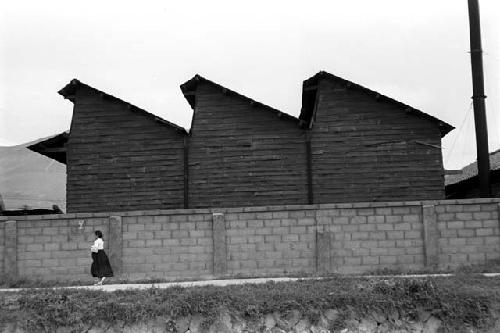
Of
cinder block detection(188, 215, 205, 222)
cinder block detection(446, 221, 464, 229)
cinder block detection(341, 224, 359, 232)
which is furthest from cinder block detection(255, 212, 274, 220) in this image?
cinder block detection(446, 221, 464, 229)

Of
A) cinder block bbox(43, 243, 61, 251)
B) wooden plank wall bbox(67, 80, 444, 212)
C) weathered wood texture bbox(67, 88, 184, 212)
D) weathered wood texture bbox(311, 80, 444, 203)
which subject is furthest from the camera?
weathered wood texture bbox(67, 88, 184, 212)

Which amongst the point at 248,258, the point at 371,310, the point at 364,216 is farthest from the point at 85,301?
the point at 364,216

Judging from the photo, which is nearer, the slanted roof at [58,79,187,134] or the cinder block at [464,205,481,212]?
the cinder block at [464,205,481,212]

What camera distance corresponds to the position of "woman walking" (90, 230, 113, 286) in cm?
1382

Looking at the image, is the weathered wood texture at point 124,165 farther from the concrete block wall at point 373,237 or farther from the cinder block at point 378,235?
the cinder block at point 378,235

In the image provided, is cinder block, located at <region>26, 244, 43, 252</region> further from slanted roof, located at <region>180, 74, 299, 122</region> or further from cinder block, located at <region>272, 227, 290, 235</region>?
slanted roof, located at <region>180, 74, 299, 122</region>

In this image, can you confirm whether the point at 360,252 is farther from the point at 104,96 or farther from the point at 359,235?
the point at 104,96

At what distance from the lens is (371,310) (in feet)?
35.0

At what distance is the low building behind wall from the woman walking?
16.0 inches

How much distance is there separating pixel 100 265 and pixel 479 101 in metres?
13.2

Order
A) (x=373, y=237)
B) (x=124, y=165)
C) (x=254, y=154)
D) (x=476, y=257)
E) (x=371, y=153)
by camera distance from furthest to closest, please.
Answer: (x=124, y=165), (x=254, y=154), (x=371, y=153), (x=373, y=237), (x=476, y=257)

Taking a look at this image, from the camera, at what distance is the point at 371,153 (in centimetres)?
1786

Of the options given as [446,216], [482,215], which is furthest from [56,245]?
[482,215]

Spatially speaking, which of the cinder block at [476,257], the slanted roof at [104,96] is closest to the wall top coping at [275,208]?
the cinder block at [476,257]
